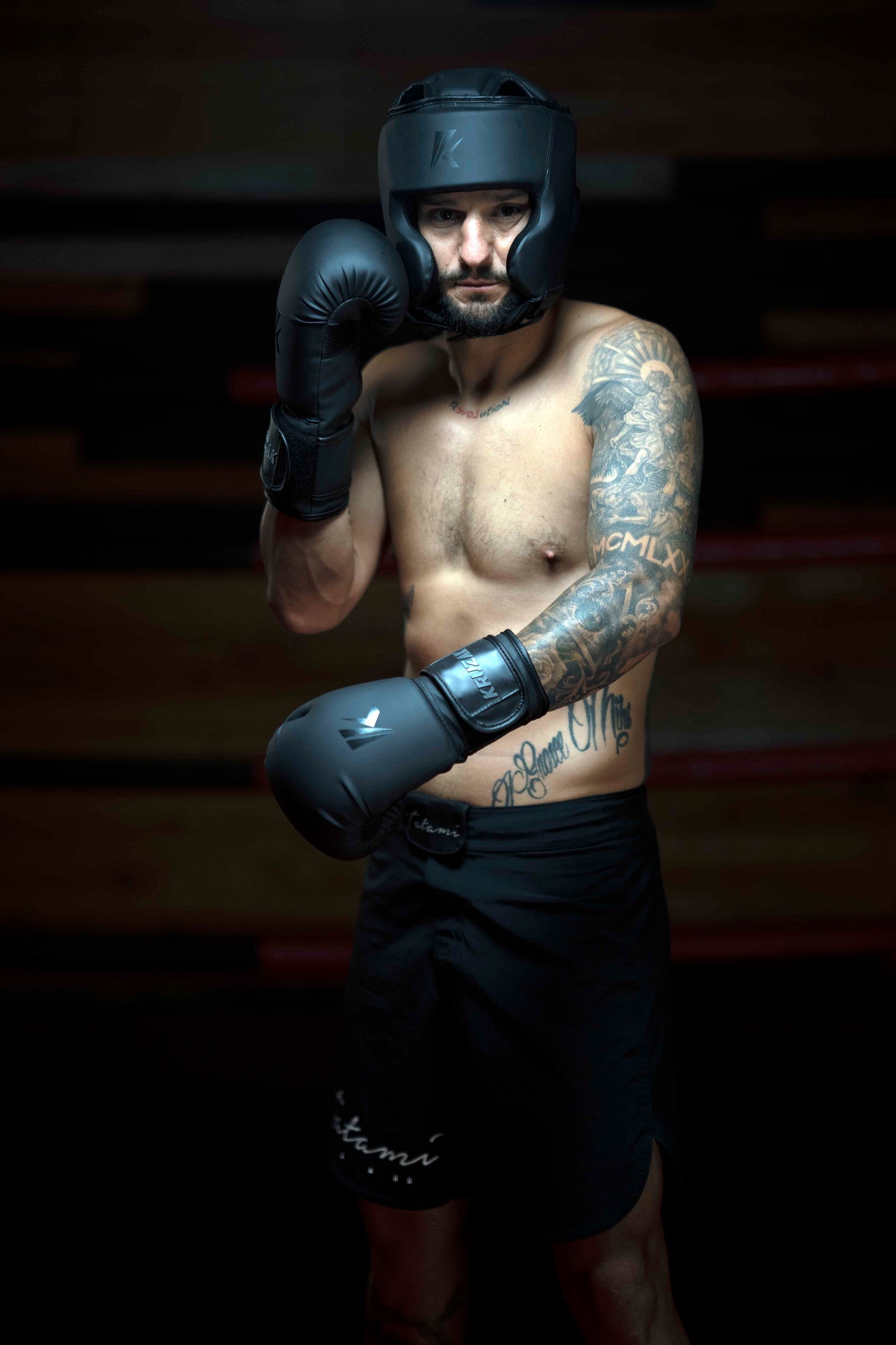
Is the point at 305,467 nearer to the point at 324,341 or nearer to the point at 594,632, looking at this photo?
the point at 324,341

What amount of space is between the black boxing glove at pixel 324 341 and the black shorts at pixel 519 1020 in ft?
1.43

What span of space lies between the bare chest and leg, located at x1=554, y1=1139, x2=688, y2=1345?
2.47ft

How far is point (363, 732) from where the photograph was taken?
119 centimetres

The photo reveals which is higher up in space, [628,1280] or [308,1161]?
[628,1280]

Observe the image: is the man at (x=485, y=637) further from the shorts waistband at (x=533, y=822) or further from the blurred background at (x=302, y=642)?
the blurred background at (x=302, y=642)

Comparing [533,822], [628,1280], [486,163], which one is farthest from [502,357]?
[628,1280]

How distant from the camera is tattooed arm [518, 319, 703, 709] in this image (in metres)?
1.26

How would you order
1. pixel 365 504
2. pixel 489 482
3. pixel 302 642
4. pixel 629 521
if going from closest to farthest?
pixel 629 521
pixel 489 482
pixel 365 504
pixel 302 642

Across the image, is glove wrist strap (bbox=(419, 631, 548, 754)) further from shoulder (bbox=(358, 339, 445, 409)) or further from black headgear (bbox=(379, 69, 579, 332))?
shoulder (bbox=(358, 339, 445, 409))

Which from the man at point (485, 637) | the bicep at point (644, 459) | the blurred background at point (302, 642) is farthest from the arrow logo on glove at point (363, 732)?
the blurred background at point (302, 642)

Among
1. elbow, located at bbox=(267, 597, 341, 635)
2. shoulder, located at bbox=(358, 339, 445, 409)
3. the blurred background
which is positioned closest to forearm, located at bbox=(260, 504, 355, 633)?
elbow, located at bbox=(267, 597, 341, 635)

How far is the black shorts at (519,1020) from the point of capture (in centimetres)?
148

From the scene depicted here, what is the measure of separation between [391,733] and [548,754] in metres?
0.38

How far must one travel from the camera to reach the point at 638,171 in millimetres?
2684
